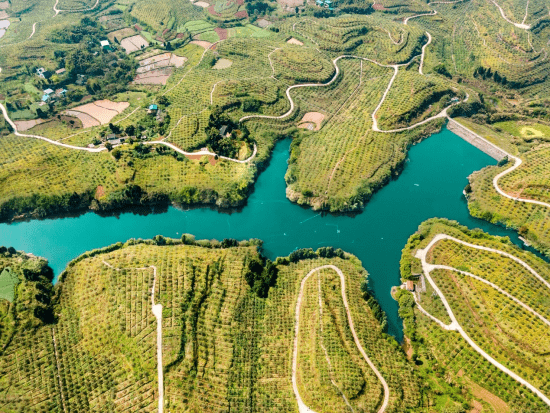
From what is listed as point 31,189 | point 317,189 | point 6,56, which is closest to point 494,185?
point 317,189

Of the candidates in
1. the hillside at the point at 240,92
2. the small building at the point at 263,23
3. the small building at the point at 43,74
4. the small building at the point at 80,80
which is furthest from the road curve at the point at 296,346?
the small building at the point at 263,23

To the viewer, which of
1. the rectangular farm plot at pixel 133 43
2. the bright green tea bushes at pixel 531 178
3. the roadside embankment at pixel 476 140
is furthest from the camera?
the rectangular farm plot at pixel 133 43

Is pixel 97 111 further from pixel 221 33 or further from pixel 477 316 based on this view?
pixel 477 316

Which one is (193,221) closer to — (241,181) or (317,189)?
(241,181)

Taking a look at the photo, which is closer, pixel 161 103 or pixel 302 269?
pixel 302 269

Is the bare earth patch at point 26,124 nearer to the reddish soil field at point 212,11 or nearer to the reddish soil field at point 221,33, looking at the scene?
the reddish soil field at point 221,33

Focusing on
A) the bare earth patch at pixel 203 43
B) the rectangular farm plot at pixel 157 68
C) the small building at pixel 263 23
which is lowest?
Result: the rectangular farm plot at pixel 157 68
